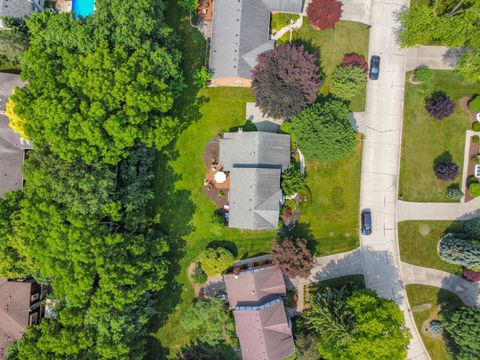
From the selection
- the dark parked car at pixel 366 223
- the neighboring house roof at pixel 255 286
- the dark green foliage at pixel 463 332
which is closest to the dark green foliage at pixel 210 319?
the neighboring house roof at pixel 255 286

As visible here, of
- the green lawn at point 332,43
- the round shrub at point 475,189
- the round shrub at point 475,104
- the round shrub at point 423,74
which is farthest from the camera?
the green lawn at point 332,43

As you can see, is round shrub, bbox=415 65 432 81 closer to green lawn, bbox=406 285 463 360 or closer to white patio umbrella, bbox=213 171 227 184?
green lawn, bbox=406 285 463 360

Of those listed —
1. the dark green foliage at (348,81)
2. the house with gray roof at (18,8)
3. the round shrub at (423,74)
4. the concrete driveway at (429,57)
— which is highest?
the house with gray roof at (18,8)

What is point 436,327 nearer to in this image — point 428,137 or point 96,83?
point 428,137

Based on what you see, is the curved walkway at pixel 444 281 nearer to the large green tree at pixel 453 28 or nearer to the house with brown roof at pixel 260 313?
the house with brown roof at pixel 260 313

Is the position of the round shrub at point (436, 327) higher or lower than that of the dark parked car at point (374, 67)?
lower

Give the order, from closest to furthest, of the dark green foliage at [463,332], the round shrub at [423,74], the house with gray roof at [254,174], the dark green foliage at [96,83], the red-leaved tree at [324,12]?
the dark green foliage at [96,83] < the dark green foliage at [463,332] < the house with gray roof at [254,174] < the red-leaved tree at [324,12] < the round shrub at [423,74]

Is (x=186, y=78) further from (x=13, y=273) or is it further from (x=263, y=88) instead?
(x=13, y=273)

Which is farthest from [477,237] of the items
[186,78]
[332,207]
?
[186,78]

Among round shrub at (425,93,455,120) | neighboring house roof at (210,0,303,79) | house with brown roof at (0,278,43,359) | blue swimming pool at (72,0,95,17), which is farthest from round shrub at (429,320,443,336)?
blue swimming pool at (72,0,95,17)
